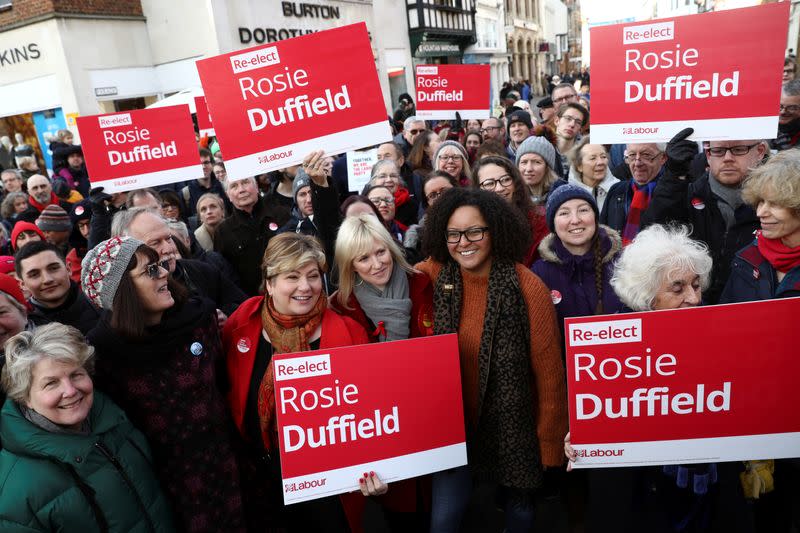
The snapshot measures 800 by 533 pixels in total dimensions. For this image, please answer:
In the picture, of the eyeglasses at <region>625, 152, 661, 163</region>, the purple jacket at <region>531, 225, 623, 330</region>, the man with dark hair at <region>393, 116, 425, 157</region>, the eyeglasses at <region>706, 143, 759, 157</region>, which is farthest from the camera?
the man with dark hair at <region>393, 116, 425, 157</region>

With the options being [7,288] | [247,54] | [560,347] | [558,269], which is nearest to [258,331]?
[7,288]

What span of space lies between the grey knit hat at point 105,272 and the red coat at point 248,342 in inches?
21.4

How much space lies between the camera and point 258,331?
7.83 ft

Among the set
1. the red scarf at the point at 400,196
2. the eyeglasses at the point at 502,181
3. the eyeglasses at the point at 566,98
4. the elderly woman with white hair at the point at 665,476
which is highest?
the eyeglasses at the point at 566,98

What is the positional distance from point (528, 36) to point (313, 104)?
46.9 m

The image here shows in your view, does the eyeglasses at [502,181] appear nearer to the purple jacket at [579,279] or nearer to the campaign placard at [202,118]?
the purple jacket at [579,279]

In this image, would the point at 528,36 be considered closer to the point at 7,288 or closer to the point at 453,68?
the point at 453,68

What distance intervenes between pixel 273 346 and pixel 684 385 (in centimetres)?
168

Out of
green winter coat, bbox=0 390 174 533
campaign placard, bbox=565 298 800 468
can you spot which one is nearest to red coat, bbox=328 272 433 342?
campaign placard, bbox=565 298 800 468

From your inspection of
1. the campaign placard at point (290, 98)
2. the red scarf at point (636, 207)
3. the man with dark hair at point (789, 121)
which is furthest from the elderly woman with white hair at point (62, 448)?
the man with dark hair at point (789, 121)

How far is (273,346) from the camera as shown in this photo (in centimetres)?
233

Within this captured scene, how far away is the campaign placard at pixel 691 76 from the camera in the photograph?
9.23 feet

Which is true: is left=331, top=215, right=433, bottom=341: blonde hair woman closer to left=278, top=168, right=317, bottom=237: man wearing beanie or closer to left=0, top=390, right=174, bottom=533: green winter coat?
left=0, top=390, right=174, bottom=533: green winter coat

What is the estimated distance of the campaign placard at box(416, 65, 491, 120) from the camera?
7082mm
